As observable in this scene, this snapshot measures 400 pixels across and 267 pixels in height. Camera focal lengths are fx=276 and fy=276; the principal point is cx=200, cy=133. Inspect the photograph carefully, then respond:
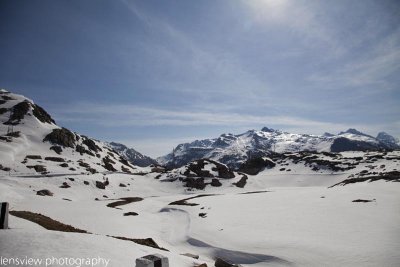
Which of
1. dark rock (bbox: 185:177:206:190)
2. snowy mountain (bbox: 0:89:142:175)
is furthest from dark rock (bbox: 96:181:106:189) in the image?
dark rock (bbox: 185:177:206:190)

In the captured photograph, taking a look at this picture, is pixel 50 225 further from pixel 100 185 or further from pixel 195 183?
pixel 195 183

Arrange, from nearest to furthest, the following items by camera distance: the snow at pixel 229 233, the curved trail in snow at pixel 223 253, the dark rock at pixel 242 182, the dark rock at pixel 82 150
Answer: the snow at pixel 229 233, the curved trail in snow at pixel 223 253, the dark rock at pixel 242 182, the dark rock at pixel 82 150

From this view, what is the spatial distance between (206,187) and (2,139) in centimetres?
7799

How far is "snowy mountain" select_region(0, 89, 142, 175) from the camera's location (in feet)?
289

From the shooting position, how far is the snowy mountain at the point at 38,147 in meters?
88.1

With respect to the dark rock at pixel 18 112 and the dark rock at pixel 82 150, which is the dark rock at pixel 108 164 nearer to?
the dark rock at pixel 82 150

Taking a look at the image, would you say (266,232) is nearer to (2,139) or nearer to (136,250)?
(136,250)

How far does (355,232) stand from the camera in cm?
2692

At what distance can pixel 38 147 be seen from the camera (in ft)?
357

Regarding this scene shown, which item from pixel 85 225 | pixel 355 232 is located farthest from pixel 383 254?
pixel 85 225

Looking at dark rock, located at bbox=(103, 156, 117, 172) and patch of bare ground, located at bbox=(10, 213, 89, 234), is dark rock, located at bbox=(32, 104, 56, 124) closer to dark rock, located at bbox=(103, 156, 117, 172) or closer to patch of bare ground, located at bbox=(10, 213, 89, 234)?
dark rock, located at bbox=(103, 156, 117, 172)

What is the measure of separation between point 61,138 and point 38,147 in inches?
505

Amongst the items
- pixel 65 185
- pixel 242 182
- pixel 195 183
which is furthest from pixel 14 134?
pixel 242 182

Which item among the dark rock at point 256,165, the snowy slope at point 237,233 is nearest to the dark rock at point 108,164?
the snowy slope at point 237,233
